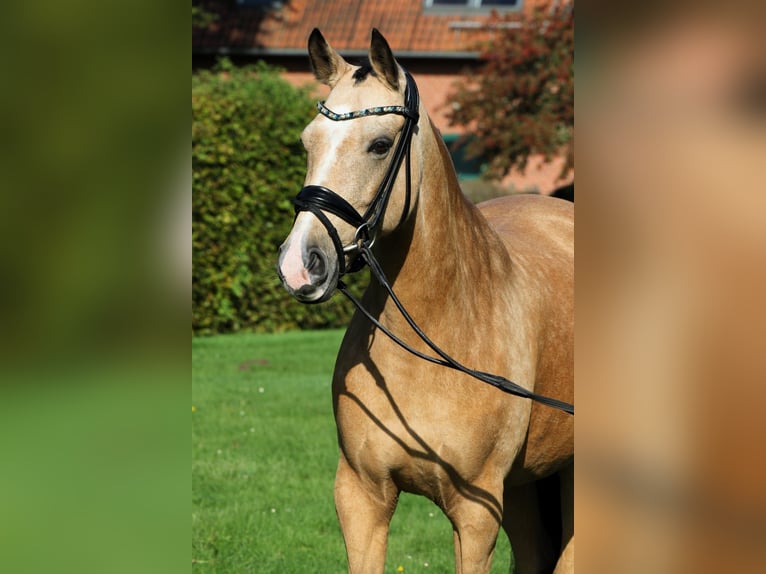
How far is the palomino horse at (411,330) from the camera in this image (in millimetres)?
2984

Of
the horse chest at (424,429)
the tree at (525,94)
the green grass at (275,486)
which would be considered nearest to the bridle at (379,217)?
the horse chest at (424,429)

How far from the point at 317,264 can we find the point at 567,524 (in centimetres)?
232

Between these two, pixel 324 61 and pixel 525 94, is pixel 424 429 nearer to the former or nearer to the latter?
pixel 324 61

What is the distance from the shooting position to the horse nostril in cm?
275

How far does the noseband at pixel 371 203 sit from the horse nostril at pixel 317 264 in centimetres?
8

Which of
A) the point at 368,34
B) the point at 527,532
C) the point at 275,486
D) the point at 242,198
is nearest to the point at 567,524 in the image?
the point at 527,532

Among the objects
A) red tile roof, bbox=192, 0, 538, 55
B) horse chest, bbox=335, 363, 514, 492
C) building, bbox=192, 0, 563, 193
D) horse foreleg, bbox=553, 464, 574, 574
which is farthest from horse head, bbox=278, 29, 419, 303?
red tile roof, bbox=192, 0, 538, 55

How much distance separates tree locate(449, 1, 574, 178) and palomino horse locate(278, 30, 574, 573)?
14.8 metres

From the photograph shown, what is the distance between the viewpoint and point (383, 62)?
3057mm

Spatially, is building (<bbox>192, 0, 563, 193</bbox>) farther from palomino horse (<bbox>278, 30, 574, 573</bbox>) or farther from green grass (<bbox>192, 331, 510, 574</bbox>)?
palomino horse (<bbox>278, 30, 574, 573</bbox>)
